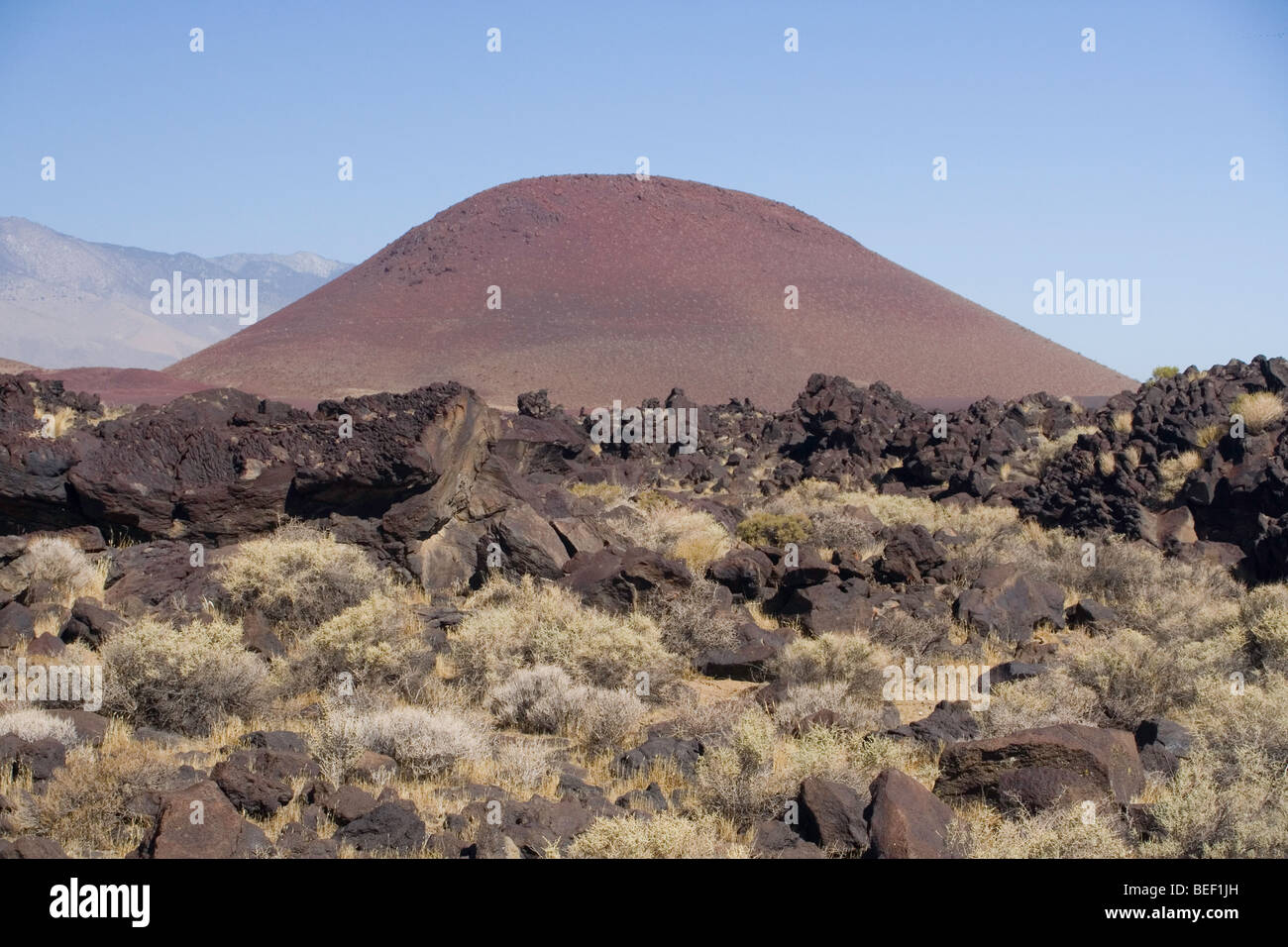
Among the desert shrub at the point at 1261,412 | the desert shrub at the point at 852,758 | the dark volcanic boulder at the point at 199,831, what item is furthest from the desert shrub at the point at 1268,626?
the dark volcanic boulder at the point at 199,831

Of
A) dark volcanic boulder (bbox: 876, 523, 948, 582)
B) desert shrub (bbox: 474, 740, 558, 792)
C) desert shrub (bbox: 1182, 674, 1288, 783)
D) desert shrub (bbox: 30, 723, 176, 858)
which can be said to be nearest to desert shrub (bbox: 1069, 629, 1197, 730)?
desert shrub (bbox: 1182, 674, 1288, 783)

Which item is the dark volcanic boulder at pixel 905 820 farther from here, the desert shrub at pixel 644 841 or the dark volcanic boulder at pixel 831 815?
the desert shrub at pixel 644 841

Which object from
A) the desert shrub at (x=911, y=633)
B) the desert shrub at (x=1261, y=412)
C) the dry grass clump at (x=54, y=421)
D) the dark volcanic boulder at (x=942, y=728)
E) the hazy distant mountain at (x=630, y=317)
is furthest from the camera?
the hazy distant mountain at (x=630, y=317)

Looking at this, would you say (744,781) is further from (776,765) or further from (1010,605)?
(1010,605)

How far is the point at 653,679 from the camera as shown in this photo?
852 cm

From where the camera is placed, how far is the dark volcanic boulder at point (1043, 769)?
19.0 feet

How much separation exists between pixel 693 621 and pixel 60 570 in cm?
555

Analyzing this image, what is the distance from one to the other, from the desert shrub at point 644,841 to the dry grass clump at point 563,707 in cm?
204

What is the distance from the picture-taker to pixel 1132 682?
25.8 ft

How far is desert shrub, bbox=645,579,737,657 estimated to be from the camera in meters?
9.52

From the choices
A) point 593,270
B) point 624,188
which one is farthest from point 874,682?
point 624,188

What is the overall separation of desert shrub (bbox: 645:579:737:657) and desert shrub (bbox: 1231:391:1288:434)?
344 inches
